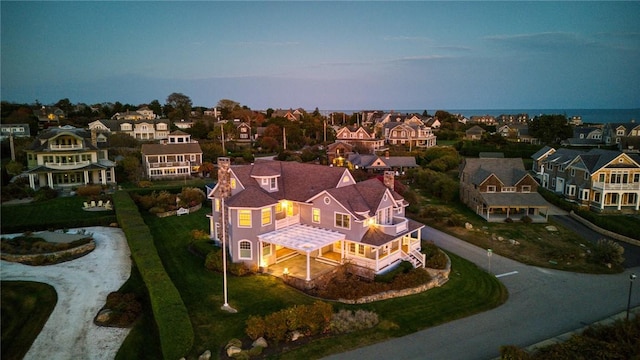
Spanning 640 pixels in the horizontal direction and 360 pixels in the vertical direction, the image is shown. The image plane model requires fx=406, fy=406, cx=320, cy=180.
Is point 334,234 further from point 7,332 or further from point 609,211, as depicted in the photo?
point 609,211

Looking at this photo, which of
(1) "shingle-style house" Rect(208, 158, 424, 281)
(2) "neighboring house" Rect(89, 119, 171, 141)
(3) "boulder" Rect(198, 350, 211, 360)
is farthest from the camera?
(2) "neighboring house" Rect(89, 119, 171, 141)

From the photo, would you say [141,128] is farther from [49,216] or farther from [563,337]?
[563,337]

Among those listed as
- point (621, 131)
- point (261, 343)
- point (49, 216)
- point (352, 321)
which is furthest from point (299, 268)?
point (621, 131)

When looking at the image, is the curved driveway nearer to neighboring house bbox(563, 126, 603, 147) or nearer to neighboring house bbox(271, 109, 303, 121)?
neighboring house bbox(563, 126, 603, 147)

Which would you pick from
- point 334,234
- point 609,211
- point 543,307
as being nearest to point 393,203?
point 334,234

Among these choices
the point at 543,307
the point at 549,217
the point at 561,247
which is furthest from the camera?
the point at 549,217

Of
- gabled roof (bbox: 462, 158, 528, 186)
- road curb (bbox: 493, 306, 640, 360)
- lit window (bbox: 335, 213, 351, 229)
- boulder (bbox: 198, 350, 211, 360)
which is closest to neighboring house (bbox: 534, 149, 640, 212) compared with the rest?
gabled roof (bbox: 462, 158, 528, 186)

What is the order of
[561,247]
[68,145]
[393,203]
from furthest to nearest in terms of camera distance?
[68,145] < [561,247] < [393,203]
